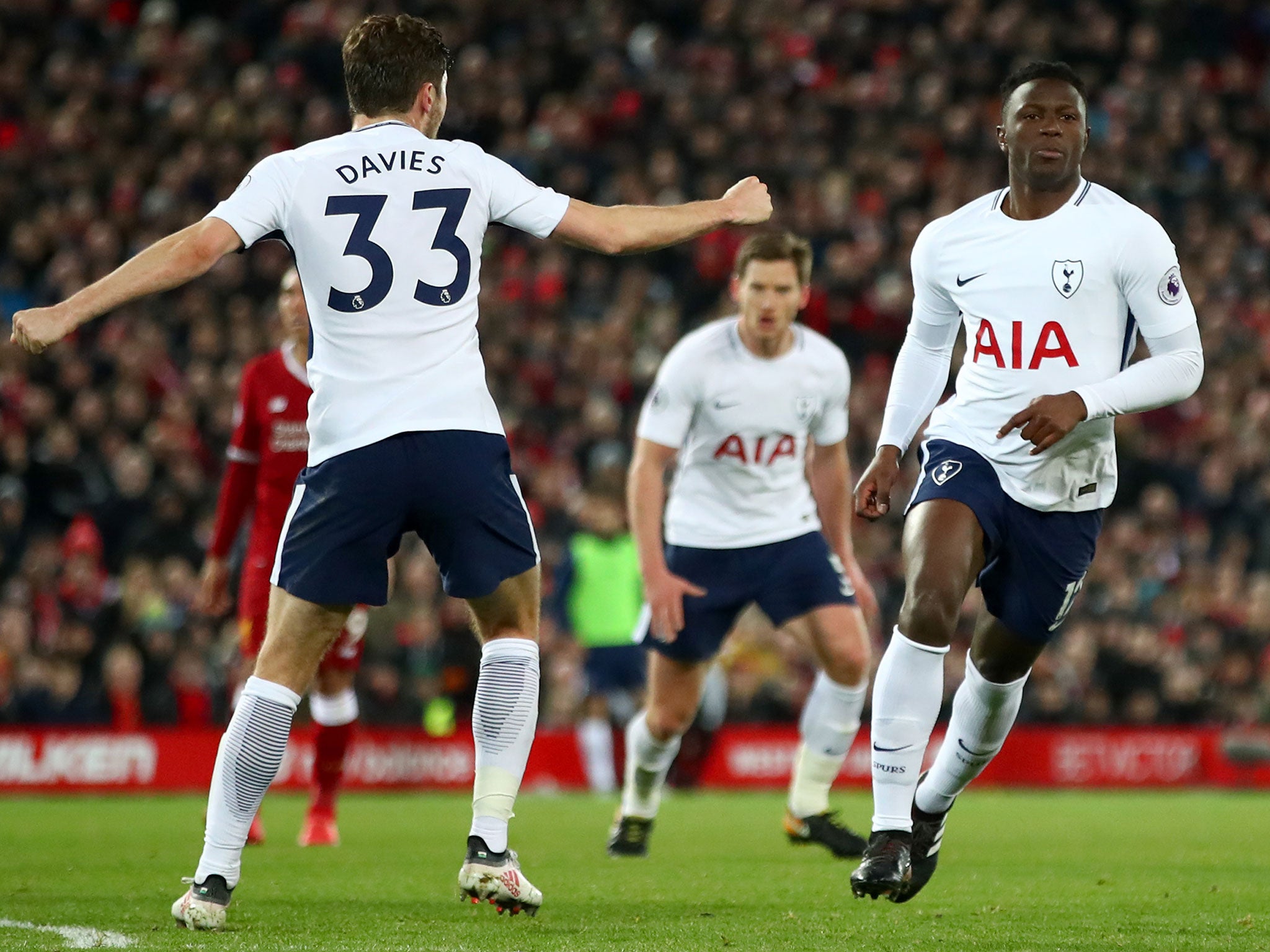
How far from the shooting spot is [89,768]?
13.2 meters

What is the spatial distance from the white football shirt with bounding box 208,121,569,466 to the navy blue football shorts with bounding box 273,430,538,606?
6 centimetres

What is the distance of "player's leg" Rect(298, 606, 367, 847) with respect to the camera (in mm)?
8375

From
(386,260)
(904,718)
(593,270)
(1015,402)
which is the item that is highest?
(593,270)

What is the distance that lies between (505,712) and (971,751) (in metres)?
1.63

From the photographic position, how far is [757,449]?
324 inches

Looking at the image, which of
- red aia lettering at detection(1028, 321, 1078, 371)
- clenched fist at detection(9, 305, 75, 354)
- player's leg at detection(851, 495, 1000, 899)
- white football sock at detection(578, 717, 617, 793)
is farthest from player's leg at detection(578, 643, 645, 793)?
clenched fist at detection(9, 305, 75, 354)

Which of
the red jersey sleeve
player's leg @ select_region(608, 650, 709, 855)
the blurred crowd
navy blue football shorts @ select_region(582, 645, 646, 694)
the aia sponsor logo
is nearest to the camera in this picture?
player's leg @ select_region(608, 650, 709, 855)

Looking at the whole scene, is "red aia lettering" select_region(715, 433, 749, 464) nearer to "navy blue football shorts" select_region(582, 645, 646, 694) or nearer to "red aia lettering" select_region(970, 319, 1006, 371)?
"red aia lettering" select_region(970, 319, 1006, 371)

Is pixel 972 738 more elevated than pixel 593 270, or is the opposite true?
pixel 593 270

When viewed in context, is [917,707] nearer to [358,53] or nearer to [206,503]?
[358,53]

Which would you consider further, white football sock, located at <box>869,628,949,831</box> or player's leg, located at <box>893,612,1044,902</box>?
player's leg, located at <box>893,612,1044,902</box>

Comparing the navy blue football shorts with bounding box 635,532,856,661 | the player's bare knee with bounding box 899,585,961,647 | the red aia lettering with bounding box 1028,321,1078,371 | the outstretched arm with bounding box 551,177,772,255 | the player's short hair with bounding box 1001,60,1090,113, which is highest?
the player's short hair with bounding box 1001,60,1090,113

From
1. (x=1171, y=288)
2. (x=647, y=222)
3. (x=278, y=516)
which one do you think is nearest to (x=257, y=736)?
(x=647, y=222)

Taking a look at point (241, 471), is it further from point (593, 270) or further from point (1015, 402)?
point (593, 270)
